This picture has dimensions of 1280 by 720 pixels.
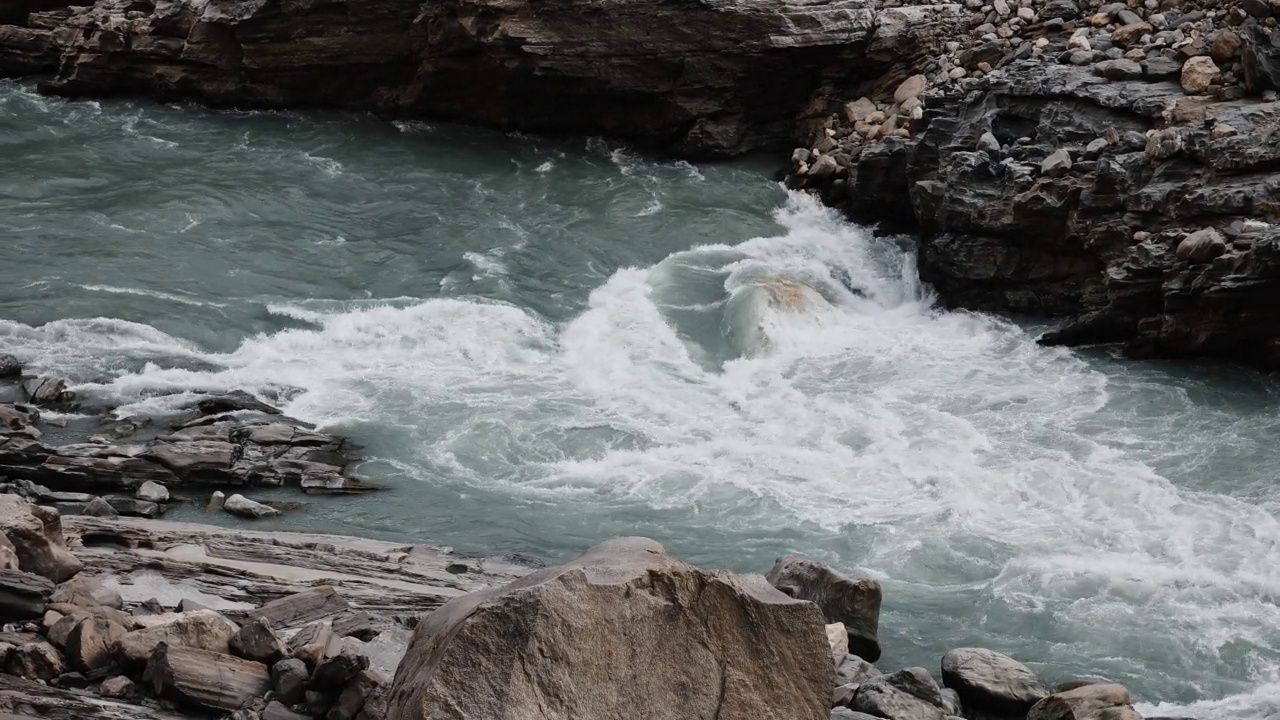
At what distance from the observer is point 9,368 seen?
1627 cm

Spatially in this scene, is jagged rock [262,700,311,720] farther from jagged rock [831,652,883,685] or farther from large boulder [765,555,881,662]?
large boulder [765,555,881,662]

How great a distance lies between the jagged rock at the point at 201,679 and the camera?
7555mm

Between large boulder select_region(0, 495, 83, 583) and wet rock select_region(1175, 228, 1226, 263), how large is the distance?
46.4 ft

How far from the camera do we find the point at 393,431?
52.3ft

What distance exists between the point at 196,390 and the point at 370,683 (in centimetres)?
957

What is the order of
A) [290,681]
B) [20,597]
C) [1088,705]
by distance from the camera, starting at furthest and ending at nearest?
[1088,705], [20,597], [290,681]

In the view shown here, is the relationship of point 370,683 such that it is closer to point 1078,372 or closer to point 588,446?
point 588,446

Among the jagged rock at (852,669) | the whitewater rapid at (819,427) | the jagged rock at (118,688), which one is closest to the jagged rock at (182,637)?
the jagged rock at (118,688)

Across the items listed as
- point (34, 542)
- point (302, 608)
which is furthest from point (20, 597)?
point (302, 608)

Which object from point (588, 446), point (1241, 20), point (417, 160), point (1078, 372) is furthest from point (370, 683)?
point (417, 160)

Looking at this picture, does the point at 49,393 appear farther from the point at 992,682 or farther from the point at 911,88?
the point at 911,88

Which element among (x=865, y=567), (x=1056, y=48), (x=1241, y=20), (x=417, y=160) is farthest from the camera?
(x=417, y=160)

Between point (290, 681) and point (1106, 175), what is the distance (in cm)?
1514

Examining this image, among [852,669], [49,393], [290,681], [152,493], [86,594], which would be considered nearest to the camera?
[290,681]
